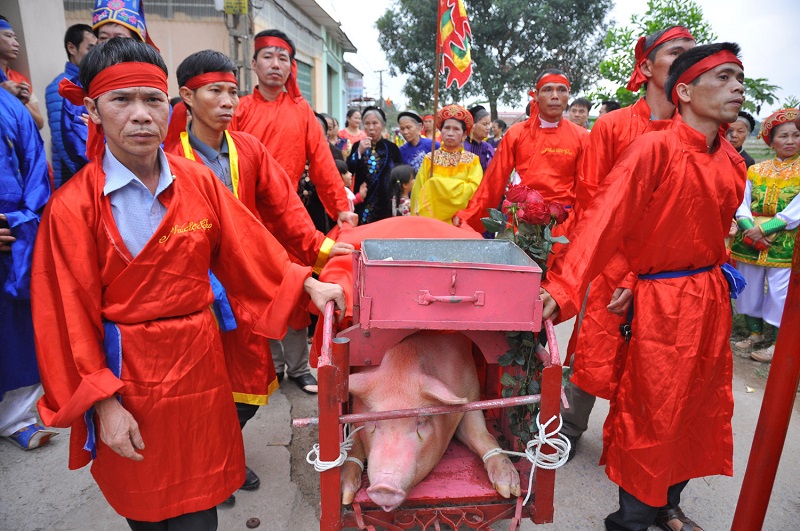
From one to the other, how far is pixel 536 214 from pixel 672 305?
0.78m

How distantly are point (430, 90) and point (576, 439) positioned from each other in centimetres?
1928

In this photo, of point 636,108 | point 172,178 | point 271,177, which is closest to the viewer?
point 172,178

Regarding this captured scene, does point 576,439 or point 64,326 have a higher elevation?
point 64,326

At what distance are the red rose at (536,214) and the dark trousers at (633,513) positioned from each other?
1.32 m

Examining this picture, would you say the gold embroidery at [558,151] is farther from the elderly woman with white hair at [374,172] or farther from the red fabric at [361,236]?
the red fabric at [361,236]

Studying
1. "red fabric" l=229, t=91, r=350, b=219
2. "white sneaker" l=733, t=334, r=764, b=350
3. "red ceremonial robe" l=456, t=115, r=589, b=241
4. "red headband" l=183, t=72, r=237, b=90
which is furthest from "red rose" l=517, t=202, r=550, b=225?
"white sneaker" l=733, t=334, r=764, b=350

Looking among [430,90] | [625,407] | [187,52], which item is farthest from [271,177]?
[430,90]

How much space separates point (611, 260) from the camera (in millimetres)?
2535

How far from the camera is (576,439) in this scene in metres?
3.24

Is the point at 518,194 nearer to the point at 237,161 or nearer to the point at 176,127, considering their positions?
the point at 237,161

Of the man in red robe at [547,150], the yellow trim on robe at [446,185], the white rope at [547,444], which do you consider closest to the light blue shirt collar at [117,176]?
the white rope at [547,444]

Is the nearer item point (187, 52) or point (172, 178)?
point (172, 178)

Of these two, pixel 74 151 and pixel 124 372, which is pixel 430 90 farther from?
pixel 124 372

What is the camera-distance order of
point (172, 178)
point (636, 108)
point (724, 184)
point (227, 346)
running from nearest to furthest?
point (172, 178), point (724, 184), point (227, 346), point (636, 108)
